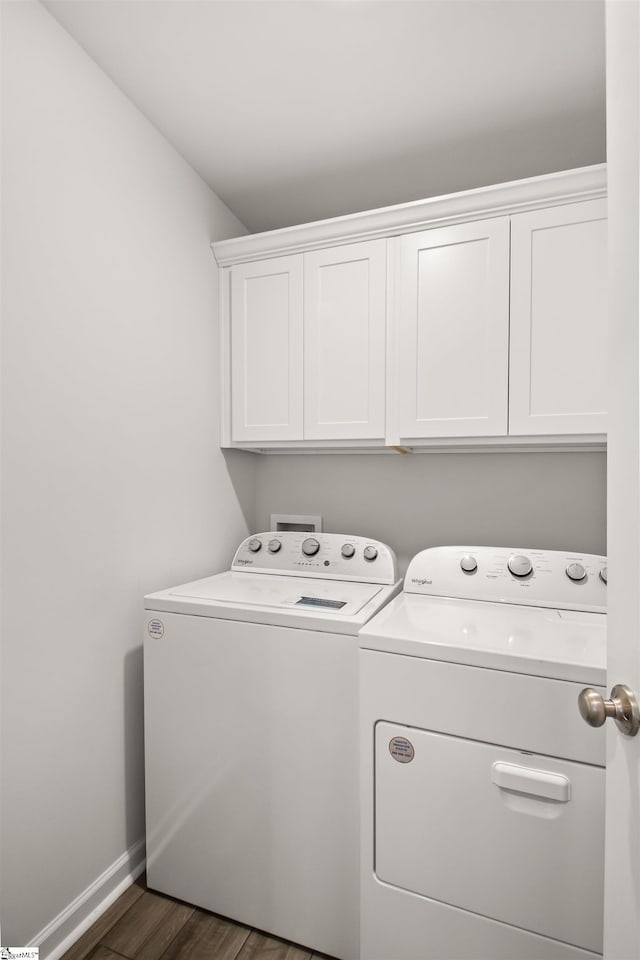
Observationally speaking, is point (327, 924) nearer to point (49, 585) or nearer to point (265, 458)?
point (49, 585)

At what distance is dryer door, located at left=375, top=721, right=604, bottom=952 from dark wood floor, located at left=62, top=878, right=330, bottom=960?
0.46 meters

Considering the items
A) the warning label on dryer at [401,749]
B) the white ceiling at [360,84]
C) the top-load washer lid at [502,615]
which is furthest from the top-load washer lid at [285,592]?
the white ceiling at [360,84]

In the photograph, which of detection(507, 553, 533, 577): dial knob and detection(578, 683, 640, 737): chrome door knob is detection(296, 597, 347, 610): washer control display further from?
detection(578, 683, 640, 737): chrome door knob

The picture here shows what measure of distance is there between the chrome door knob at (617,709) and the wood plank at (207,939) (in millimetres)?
1306

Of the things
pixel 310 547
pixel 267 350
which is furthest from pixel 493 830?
pixel 267 350

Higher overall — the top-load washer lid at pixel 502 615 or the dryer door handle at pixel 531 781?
the top-load washer lid at pixel 502 615

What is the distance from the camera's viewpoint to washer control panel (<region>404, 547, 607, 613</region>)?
4.88ft

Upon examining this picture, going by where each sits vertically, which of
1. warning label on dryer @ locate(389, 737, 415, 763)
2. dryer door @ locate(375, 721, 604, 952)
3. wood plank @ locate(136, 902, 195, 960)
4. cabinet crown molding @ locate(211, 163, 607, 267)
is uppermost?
cabinet crown molding @ locate(211, 163, 607, 267)

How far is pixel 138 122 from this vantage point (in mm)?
1576

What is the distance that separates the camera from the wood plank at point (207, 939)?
4.28 feet

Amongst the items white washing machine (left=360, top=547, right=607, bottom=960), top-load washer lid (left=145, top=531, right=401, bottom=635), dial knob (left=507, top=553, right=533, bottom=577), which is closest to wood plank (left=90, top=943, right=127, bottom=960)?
white washing machine (left=360, top=547, right=607, bottom=960)

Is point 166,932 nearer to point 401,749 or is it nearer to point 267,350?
point 401,749

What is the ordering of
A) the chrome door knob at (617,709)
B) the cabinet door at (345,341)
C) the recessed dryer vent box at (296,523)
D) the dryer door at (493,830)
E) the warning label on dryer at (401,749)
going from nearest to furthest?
the chrome door knob at (617,709) → the dryer door at (493,830) → the warning label on dryer at (401,749) → the cabinet door at (345,341) → the recessed dryer vent box at (296,523)

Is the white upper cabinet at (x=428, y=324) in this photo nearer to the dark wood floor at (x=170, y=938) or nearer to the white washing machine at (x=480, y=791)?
the white washing machine at (x=480, y=791)
